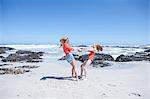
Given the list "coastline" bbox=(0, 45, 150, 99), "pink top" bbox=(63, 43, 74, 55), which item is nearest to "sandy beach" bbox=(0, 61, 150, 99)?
"coastline" bbox=(0, 45, 150, 99)

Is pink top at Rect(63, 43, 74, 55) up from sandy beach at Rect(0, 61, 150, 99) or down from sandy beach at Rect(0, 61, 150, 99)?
up

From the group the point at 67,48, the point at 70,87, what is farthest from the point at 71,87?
the point at 67,48

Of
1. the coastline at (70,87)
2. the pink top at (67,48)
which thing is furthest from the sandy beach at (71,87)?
the pink top at (67,48)

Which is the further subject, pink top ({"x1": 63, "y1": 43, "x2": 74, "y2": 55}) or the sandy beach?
pink top ({"x1": 63, "y1": 43, "x2": 74, "y2": 55})

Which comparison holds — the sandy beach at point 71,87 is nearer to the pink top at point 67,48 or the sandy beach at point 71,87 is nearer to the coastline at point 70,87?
the coastline at point 70,87

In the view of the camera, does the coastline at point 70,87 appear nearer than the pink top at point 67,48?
Yes

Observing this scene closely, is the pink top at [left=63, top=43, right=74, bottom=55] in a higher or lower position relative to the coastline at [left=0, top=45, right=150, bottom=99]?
higher

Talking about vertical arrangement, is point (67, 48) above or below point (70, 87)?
above

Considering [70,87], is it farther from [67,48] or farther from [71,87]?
[67,48]

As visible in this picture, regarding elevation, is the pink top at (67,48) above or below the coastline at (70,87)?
above

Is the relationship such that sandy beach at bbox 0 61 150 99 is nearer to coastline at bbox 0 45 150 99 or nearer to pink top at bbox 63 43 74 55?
coastline at bbox 0 45 150 99

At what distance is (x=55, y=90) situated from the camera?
8.12m

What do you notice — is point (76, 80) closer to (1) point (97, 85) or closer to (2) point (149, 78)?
(1) point (97, 85)

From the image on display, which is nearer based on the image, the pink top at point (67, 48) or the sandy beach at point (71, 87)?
the sandy beach at point (71, 87)
